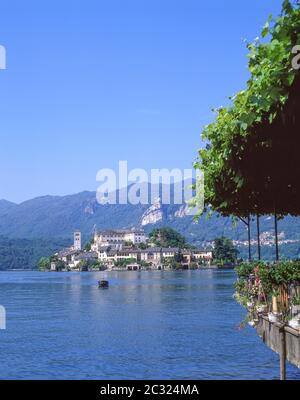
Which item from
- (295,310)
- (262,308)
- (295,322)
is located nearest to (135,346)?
(262,308)

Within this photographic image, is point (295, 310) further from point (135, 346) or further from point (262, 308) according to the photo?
point (135, 346)

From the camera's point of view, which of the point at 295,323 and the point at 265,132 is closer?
the point at 265,132

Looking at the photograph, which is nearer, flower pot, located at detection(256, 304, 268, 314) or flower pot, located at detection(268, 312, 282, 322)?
flower pot, located at detection(268, 312, 282, 322)

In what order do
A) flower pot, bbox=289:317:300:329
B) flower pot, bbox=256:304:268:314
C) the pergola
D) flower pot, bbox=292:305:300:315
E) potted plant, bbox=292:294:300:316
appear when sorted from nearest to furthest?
the pergola, flower pot, bbox=289:317:300:329, flower pot, bbox=292:305:300:315, potted plant, bbox=292:294:300:316, flower pot, bbox=256:304:268:314

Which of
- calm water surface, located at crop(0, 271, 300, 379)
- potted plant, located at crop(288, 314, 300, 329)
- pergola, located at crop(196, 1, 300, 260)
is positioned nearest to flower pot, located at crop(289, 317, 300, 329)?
potted plant, located at crop(288, 314, 300, 329)

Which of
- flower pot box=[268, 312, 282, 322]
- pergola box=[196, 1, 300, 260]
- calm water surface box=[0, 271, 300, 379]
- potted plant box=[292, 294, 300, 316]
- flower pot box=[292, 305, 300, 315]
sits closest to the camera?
pergola box=[196, 1, 300, 260]

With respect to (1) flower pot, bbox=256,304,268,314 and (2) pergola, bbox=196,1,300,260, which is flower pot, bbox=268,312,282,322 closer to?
(1) flower pot, bbox=256,304,268,314

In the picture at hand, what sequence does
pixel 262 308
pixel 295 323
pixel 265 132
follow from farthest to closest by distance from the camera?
pixel 262 308 < pixel 295 323 < pixel 265 132

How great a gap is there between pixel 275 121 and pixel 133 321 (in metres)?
46.2

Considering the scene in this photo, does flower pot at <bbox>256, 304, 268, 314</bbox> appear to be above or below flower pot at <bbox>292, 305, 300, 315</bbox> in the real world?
below

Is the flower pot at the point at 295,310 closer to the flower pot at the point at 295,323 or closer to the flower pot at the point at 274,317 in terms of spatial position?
the flower pot at the point at 295,323

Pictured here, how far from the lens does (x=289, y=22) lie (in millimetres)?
10758

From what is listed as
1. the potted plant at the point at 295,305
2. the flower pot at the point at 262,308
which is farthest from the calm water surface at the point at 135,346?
the potted plant at the point at 295,305
